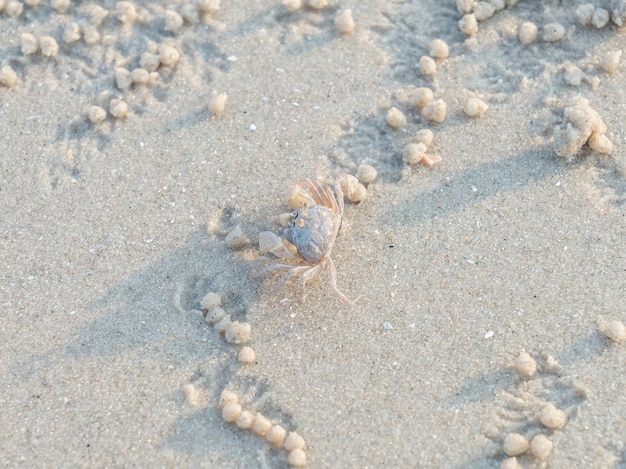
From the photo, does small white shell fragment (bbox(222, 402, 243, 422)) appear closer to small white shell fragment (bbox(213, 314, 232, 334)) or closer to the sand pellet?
small white shell fragment (bbox(213, 314, 232, 334))

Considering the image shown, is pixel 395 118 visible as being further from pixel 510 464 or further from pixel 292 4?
pixel 510 464

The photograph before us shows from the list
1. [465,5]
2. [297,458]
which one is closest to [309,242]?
[297,458]

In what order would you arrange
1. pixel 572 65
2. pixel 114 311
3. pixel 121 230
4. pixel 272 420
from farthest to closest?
pixel 572 65, pixel 121 230, pixel 114 311, pixel 272 420

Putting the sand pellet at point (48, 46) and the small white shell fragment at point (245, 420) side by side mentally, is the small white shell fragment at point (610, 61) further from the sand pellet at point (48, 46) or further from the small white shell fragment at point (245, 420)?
the sand pellet at point (48, 46)

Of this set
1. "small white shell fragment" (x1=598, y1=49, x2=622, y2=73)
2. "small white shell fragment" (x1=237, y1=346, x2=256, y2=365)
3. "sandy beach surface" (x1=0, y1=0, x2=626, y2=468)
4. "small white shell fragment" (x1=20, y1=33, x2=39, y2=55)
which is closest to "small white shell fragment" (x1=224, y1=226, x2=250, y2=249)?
"sandy beach surface" (x1=0, y1=0, x2=626, y2=468)

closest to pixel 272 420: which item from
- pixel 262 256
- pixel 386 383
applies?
pixel 386 383

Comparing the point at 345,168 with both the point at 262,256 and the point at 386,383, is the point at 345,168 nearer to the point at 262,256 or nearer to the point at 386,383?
the point at 262,256
